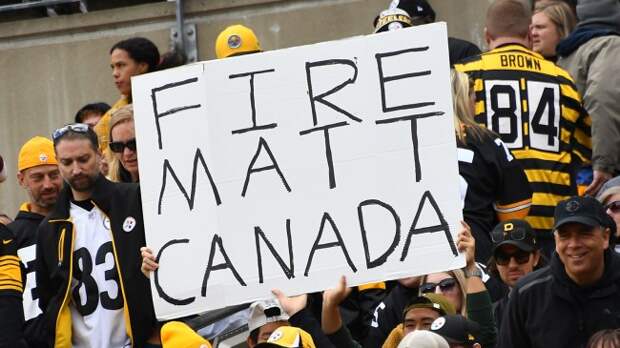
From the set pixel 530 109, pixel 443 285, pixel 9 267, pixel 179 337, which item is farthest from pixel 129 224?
pixel 530 109

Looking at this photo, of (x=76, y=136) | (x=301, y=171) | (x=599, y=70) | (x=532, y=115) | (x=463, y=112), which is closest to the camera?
(x=301, y=171)

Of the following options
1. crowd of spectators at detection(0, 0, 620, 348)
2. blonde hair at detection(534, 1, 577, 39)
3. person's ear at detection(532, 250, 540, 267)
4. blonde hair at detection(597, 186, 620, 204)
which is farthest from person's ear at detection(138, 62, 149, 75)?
blonde hair at detection(597, 186, 620, 204)

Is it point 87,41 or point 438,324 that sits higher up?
point 87,41

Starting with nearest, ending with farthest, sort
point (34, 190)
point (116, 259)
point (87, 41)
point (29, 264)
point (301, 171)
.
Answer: point (301, 171) < point (116, 259) < point (29, 264) < point (34, 190) < point (87, 41)

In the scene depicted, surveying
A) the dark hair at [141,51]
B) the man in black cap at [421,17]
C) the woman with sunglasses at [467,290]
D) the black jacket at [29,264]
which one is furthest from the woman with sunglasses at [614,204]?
the dark hair at [141,51]

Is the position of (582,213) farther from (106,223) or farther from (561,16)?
(561,16)

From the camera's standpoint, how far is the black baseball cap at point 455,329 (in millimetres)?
8734

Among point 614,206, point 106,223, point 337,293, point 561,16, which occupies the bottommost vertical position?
point 337,293

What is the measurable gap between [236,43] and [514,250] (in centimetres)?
260

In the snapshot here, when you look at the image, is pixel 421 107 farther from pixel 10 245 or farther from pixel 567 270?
pixel 10 245

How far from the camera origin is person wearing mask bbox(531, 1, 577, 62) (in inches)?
483

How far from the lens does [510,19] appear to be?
1116 cm

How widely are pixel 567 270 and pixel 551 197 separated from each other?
2239 millimetres

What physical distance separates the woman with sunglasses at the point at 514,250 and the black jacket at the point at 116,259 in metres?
1.74
